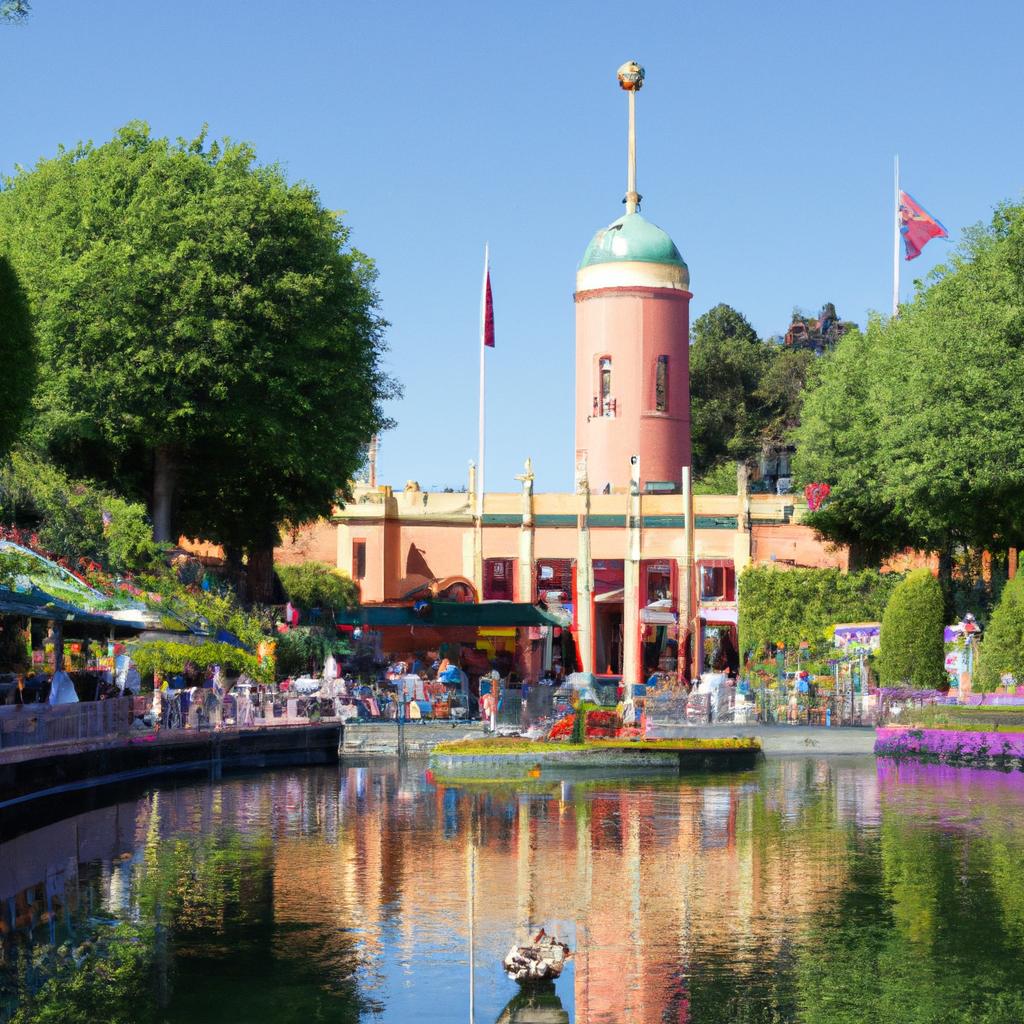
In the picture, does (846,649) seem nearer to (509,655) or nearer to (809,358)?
(509,655)

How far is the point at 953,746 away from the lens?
36312 mm

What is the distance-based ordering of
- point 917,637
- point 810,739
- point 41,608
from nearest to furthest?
point 41,608, point 810,739, point 917,637

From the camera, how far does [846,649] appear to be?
1839 inches

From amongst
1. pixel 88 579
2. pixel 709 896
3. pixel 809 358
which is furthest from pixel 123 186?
pixel 809 358

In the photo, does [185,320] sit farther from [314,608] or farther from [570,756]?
[570,756]

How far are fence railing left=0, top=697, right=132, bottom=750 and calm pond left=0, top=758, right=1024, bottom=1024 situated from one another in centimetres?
129

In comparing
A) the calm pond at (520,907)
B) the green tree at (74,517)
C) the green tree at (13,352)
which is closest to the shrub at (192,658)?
the green tree at (74,517)

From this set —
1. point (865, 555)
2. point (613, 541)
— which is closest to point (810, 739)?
point (865, 555)

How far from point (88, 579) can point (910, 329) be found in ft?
75.5

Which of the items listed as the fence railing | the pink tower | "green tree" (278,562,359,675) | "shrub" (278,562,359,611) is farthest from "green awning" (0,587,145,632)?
the pink tower

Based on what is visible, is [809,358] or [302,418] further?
[809,358]

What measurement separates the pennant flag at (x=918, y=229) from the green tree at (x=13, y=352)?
110 ft

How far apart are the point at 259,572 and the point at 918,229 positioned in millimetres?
22066

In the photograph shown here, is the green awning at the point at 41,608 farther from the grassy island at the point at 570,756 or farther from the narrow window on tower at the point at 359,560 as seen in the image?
the narrow window on tower at the point at 359,560
